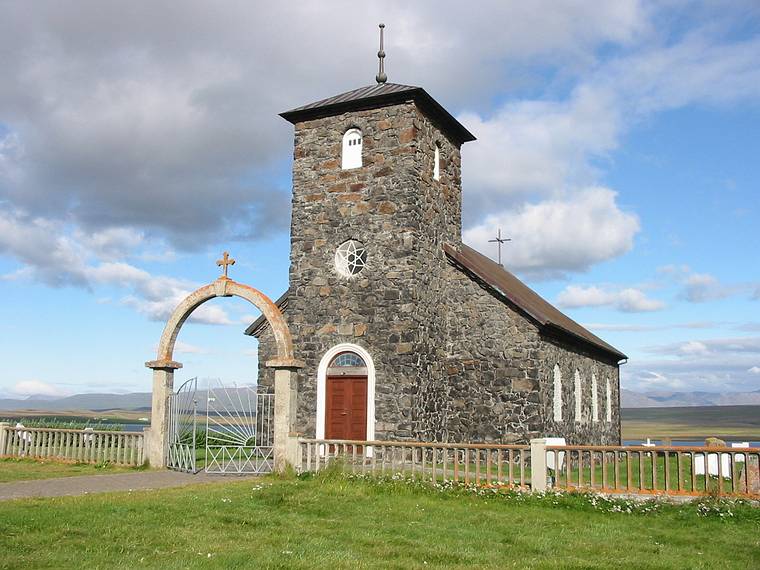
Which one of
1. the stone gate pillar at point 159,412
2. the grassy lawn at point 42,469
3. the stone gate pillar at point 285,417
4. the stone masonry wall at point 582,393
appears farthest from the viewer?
the stone masonry wall at point 582,393

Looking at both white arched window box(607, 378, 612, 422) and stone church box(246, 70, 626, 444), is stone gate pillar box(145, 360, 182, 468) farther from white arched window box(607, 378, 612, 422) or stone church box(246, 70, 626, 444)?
white arched window box(607, 378, 612, 422)

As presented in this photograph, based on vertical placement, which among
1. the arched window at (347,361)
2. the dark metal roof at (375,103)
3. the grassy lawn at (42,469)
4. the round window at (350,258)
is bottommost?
the grassy lawn at (42,469)

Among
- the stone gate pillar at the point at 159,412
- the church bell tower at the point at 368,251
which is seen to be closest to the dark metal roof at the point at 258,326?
the church bell tower at the point at 368,251

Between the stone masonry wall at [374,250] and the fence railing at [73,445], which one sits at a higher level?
the stone masonry wall at [374,250]

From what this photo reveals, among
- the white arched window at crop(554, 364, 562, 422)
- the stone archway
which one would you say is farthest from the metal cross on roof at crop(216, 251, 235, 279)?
the white arched window at crop(554, 364, 562, 422)

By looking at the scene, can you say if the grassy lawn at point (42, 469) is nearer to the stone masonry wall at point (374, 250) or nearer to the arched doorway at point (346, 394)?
the arched doorway at point (346, 394)

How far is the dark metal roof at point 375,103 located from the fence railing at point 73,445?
1036 cm

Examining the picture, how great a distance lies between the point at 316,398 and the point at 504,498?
8530mm

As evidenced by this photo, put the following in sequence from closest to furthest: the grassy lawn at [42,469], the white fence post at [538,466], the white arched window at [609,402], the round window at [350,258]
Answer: the white fence post at [538,466] → the grassy lawn at [42,469] → the round window at [350,258] → the white arched window at [609,402]

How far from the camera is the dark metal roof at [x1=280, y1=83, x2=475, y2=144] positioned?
21.0m

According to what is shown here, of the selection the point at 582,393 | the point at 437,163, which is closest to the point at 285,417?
the point at 437,163

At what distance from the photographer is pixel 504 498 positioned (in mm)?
13336

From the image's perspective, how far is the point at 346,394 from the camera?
67.3 feet

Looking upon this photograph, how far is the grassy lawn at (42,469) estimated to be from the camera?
52.5 ft
